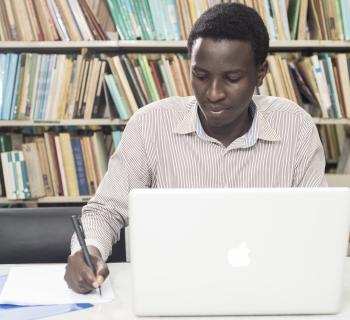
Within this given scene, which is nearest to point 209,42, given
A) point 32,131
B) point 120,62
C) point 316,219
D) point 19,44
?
point 316,219

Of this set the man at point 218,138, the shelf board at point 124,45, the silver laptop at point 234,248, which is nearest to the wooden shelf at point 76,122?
the shelf board at point 124,45

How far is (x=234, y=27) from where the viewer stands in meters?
1.23

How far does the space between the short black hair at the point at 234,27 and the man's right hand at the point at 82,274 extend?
23.0 inches

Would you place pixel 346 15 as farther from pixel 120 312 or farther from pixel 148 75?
pixel 120 312

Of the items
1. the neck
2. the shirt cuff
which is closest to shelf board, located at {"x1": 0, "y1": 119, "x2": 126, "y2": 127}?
the neck

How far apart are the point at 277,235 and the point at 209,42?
0.55 m

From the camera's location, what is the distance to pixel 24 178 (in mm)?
2348

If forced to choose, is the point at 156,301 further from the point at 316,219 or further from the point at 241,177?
the point at 241,177

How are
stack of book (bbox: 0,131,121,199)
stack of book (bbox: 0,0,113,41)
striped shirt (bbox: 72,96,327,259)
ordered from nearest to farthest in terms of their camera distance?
striped shirt (bbox: 72,96,327,259), stack of book (bbox: 0,0,113,41), stack of book (bbox: 0,131,121,199)

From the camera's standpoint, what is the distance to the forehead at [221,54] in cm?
119

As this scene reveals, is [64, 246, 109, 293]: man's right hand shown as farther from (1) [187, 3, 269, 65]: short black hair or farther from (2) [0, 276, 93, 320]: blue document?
(1) [187, 3, 269, 65]: short black hair

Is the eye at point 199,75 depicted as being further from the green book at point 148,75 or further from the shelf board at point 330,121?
the shelf board at point 330,121

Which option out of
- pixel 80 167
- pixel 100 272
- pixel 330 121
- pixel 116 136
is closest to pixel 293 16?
pixel 330 121

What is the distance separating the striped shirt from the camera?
1359mm
